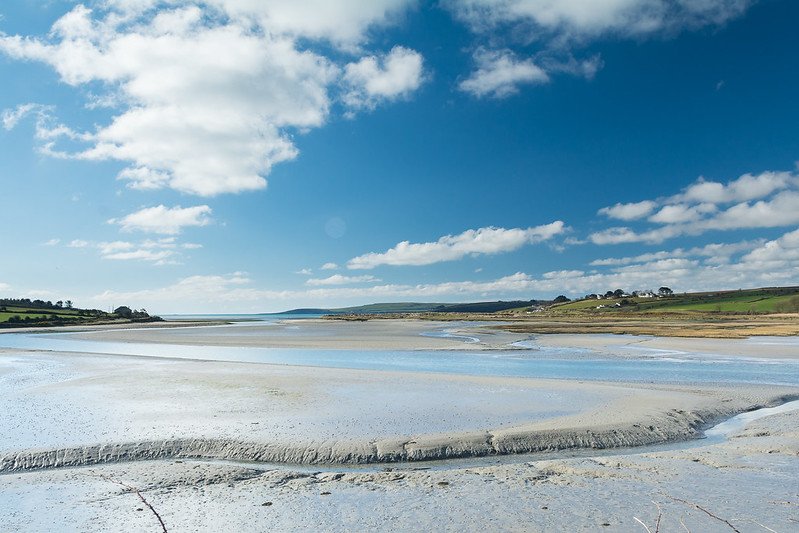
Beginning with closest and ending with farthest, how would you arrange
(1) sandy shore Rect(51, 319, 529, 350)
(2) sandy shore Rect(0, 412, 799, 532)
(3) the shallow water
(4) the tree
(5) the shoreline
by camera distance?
(2) sandy shore Rect(0, 412, 799, 532) < (5) the shoreline < (3) the shallow water < (1) sandy shore Rect(51, 319, 529, 350) < (4) the tree

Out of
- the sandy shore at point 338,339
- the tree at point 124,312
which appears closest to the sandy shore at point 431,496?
the sandy shore at point 338,339

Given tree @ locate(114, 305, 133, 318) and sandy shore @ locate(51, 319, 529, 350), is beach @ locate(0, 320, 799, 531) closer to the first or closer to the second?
sandy shore @ locate(51, 319, 529, 350)

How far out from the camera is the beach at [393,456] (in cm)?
842

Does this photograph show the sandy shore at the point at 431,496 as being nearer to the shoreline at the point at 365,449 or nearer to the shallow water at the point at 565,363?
the shoreline at the point at 365,449

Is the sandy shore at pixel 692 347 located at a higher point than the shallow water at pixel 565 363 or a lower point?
lower

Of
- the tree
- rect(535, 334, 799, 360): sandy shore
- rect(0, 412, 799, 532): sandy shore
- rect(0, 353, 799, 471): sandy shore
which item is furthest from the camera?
the tree

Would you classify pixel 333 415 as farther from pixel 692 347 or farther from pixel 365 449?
pixel 692 347

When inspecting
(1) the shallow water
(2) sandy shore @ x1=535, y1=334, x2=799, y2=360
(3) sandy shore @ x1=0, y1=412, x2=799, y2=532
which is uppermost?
(3) sandy shore @ x1=0, y1=412, x2=799, y2=532

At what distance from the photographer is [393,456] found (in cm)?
1185

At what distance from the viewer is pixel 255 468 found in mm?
11172

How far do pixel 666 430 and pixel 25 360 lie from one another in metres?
38.8

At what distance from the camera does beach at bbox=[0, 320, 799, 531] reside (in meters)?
8.42

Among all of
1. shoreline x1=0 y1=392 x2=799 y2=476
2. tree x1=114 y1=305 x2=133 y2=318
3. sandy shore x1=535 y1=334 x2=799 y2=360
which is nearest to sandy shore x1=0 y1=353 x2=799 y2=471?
shoreline x1=0 y1=392 x2=799 y2=476

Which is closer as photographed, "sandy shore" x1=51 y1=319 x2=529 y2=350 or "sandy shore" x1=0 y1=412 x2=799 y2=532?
"sandy shore" x1=0 y1=412 x2=799 y2=532
